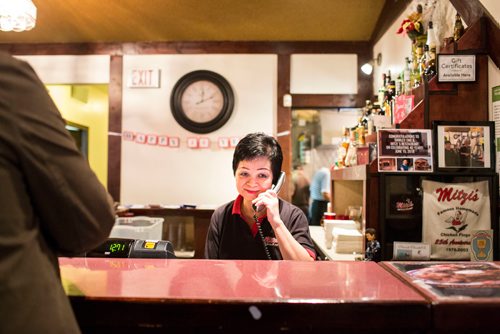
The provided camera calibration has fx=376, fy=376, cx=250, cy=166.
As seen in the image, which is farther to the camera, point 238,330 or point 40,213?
point 238,330

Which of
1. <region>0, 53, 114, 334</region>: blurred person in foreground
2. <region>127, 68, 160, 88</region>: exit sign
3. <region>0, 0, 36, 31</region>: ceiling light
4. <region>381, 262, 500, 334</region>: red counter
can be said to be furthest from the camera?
<region>127, 68, 160, 88</region>: exit sign

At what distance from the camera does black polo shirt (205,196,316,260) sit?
5.57 ft

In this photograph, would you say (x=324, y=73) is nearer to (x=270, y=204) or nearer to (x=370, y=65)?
(x=370, y=65)

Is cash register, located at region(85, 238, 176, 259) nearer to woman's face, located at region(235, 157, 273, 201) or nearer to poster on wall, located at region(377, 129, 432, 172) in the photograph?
woman's face, located at region(235, 157, 273, 201)

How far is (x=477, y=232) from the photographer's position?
1955mm

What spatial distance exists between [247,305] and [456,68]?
1931 millimetres

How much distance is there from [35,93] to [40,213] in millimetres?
212

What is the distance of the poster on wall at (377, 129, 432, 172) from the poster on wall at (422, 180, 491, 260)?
12 centimetres

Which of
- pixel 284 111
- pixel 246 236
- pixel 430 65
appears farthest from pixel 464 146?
pixel 284 111

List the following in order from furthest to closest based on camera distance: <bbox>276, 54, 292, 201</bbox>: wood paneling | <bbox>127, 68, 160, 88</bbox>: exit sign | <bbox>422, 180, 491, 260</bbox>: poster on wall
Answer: <bbox>127, 68, 160, 88</bbox>: exit sign → <bbox>276, 54, 292, 201</bbox>: wood paneling → <bbox>422, 180, 491, 260</bbox>: poster on wall

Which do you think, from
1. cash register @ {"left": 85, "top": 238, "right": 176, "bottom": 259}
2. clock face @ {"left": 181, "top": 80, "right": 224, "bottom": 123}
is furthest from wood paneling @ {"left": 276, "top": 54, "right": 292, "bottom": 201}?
cash register @ {"left": 85, "top": 238, "right": 176, "bottom": 259}

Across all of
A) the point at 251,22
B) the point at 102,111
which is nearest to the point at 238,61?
the point at 251,22

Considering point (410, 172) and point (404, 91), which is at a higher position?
point (404, 91)

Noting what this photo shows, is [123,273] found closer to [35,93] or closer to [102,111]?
[35,93]
